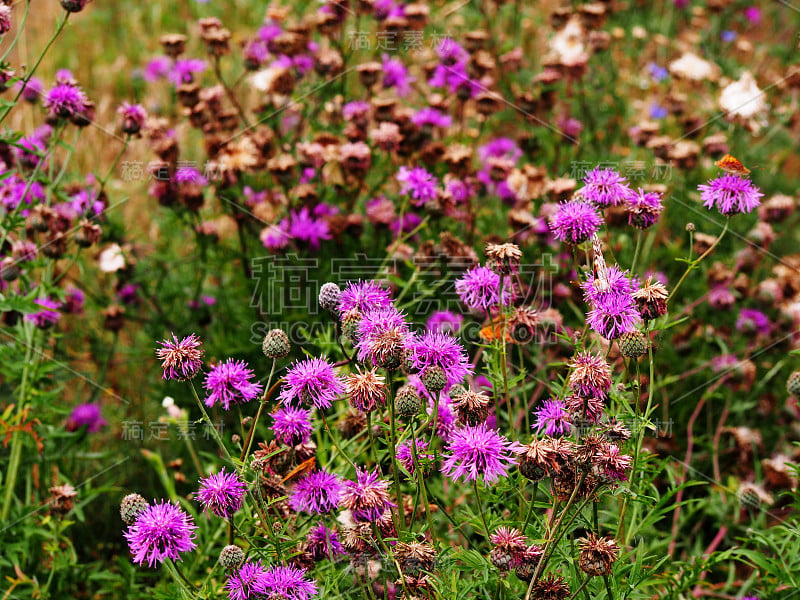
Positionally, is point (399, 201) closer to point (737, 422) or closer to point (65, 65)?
point (737, 422)

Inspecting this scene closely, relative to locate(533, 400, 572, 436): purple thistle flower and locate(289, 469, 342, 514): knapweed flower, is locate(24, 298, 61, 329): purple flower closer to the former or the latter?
locate(289, 469, 342, 514): knapweed flower

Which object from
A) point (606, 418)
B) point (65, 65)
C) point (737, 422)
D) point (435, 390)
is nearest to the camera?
point (435, 390)

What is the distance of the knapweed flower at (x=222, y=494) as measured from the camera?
160 cm

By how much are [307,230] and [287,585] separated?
5.49 feet

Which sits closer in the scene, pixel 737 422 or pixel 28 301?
pixel 28 301

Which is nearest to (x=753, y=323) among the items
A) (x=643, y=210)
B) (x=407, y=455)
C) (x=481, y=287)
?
(x=643, y=210)

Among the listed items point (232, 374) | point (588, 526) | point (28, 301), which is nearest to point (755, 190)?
point (588, 526)

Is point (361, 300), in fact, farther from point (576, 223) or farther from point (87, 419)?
point (87, 419)

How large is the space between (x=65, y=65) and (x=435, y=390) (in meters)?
5.05

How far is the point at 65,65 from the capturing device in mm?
5586

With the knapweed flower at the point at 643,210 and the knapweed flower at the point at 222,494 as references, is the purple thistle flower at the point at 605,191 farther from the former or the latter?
the knapweed flower at the point at 222,494

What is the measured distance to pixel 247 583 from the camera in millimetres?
1590

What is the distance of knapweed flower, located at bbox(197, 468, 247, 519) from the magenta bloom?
1309 mm

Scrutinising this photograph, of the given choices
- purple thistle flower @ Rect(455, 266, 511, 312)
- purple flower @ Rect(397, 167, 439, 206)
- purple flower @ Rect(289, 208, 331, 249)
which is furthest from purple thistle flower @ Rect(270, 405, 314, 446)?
purple flower @ Rect(289, 208, 331, 249)
